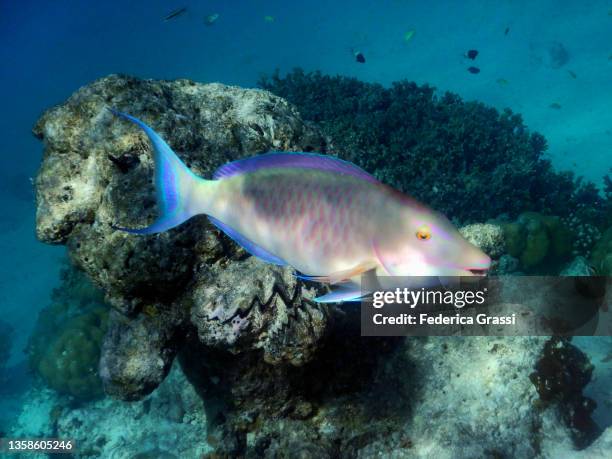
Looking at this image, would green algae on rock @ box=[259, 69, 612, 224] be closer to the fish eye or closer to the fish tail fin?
the fish tail fin

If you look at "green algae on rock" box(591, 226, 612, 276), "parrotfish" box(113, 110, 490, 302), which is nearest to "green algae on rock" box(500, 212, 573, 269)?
"green algae on rock" box(591, 226, 612, 276)

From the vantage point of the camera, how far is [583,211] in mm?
7930

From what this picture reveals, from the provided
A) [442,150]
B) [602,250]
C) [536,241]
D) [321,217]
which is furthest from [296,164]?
[442,150]

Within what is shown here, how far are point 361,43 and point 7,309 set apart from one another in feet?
142

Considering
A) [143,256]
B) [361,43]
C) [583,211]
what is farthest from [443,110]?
[361,43]

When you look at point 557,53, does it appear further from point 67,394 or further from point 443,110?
point 67,394

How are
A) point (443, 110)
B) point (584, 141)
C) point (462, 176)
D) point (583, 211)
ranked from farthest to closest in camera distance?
point (584, 141)
point (443, 110)
point (462, 176)
point (583, 211)

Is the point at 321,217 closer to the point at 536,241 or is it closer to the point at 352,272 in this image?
the point at 352,272

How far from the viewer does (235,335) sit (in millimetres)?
3012

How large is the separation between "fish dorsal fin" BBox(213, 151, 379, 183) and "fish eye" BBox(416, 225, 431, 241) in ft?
0.82

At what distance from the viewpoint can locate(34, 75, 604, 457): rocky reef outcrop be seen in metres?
3.13

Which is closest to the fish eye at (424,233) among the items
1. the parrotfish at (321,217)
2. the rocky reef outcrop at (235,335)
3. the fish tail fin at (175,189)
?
the parrotfish at (321,217)

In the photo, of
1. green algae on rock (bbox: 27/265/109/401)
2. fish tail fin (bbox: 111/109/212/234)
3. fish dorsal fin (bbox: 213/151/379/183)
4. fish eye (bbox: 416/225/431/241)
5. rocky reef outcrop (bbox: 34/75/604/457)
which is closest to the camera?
fish eye (bbox: 416/225/431/241)

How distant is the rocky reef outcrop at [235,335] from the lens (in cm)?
313
